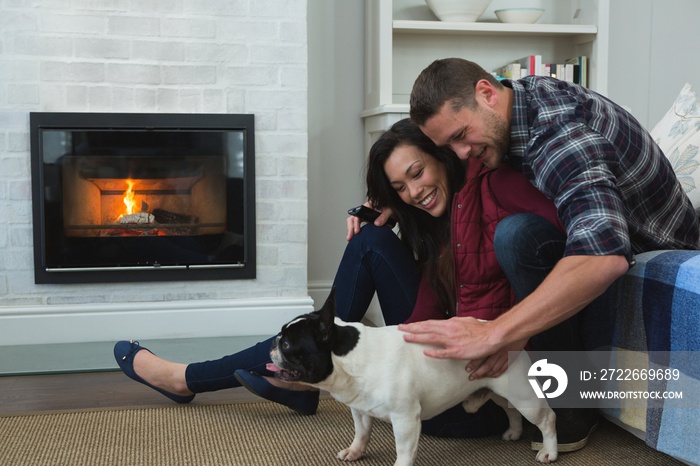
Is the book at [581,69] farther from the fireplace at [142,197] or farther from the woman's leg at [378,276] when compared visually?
the woman's leg at [378,276]

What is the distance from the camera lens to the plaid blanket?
154 centimetres

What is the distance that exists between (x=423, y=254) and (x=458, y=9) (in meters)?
1.72

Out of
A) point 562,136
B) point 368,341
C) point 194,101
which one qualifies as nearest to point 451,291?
point 368,341

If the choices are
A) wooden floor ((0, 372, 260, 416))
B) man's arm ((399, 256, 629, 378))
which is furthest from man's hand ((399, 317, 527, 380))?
wooden floor ((0, 372, 260, 416))

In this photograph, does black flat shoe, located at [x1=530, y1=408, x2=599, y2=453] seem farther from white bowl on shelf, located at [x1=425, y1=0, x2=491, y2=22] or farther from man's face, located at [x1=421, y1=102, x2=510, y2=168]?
white bowl on shelf, located at [x1=425, y1=0, x2=491, y2=22]

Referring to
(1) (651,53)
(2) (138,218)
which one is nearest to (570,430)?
(2) (138,218)

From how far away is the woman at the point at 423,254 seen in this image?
6.04 ft

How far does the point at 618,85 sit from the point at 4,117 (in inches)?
110

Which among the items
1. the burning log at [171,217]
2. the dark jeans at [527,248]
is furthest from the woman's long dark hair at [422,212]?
the burning log at [171,217]

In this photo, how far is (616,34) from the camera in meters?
3.83

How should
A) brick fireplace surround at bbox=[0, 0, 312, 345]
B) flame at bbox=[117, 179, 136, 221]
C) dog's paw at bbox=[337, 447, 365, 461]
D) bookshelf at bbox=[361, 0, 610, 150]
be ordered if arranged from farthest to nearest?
1. bookshelf at bbox=[361, 0, 610, 150]
2. flame at bbox=[117, 179, 136, 221]
3. brick fireplace surround at bbox=[0, 0, 312, 345]
4. dog's paw at bbox=[337, 447, 365, 461]

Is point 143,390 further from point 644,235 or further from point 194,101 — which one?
point 644,235

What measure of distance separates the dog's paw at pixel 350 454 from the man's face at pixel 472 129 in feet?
2.36

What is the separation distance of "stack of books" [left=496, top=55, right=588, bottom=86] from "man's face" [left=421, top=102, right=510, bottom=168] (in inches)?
72.8
